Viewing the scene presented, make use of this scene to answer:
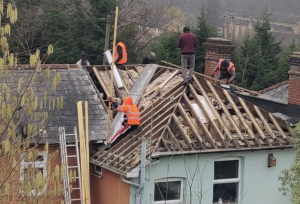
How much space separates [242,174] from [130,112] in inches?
119

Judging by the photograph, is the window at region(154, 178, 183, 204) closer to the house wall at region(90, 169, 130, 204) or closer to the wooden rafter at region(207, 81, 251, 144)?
the house wall at region(90, 169, 130, 204)

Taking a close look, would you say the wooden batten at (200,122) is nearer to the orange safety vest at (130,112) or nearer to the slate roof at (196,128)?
the slate roof at (196,128)

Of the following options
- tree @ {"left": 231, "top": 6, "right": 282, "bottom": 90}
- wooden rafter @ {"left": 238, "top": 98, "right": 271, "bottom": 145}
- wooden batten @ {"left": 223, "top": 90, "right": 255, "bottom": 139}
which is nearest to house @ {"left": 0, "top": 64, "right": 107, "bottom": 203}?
wooden batten @ {"left": 223, "top": 90, "right": 255, "bottom": 139}

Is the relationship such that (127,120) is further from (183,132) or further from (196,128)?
(196,128)

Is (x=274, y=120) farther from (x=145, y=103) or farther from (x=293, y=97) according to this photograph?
(x=145, y=103)

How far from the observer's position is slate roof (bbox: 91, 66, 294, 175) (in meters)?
13.4

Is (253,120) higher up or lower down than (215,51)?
lower down

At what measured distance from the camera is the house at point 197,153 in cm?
1319

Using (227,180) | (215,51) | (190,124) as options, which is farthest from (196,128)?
(215,51)

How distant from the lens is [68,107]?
15078 millimetres

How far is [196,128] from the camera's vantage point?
1403cm

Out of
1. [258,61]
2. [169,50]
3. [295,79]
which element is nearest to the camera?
[295,79]

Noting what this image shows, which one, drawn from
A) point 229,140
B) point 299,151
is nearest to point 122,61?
point 229,140

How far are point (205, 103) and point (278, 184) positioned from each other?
2626mm
